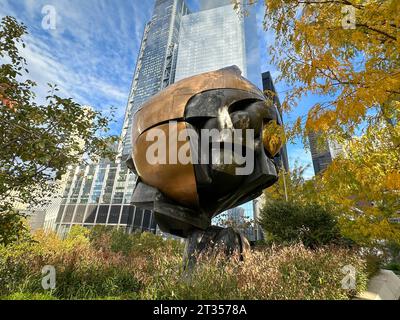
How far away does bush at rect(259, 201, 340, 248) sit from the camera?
10648mm

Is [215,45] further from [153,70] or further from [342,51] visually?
[342,51]

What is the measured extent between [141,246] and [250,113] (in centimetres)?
1298

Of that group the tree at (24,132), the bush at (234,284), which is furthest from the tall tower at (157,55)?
the bush at (234,284)

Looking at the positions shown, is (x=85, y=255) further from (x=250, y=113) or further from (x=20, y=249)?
(x=250, y=113)

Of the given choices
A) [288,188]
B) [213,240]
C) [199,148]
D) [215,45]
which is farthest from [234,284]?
[215,45]

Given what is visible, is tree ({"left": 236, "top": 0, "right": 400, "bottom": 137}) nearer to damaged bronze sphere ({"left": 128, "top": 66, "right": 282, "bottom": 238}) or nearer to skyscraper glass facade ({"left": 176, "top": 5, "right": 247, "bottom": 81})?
damaged bronze sphere ({"left": 128, "top": 66, "right": 282, "bottom": 238})

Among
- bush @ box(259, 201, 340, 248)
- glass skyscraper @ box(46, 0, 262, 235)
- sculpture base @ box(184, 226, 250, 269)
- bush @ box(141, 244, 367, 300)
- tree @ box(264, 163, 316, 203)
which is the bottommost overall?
bush @ box(141, 244, 367, 300)

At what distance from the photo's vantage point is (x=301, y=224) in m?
11.1

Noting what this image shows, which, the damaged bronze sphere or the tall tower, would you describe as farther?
the tall tower

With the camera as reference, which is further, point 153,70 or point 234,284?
point 153,70

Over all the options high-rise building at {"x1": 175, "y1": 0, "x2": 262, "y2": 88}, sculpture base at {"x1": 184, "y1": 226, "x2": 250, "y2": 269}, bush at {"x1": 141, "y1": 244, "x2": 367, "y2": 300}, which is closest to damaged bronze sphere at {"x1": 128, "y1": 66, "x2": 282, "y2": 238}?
sculpture base at {"x1": 184, "y1": 226, "x2": 250, "y2": 269}

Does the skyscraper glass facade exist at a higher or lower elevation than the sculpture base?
higher

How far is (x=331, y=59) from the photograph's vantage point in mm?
3145
